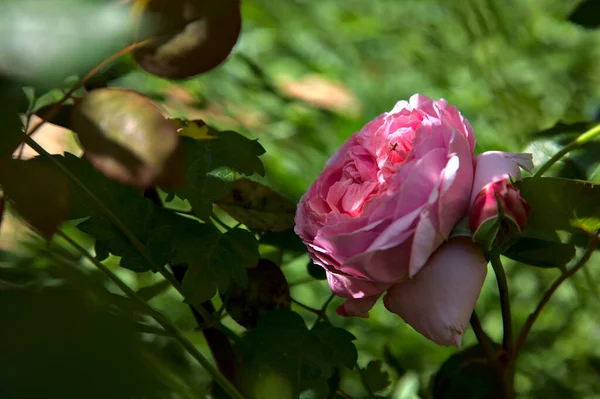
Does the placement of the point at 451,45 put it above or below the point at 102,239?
below

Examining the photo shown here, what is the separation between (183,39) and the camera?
1.19ft

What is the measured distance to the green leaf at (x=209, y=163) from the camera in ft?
1.60

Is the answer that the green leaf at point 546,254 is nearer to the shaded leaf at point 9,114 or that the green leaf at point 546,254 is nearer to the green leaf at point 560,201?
the green leaf at point 560,201

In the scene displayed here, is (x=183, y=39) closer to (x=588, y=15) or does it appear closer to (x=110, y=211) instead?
(x=110, y=211)

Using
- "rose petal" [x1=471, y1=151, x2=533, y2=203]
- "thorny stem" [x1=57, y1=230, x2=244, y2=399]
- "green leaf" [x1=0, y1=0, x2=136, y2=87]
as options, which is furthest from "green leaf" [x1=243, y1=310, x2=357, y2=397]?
"green leaf" [x1=0, y1=0, x2=136, y2=87]

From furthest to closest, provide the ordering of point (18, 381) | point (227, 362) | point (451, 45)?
point (451, 45)
point (227, 362)
point (18, 381)

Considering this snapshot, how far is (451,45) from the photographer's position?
157cm

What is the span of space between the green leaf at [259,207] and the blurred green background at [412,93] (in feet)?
0.54

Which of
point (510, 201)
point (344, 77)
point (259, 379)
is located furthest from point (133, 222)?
point (344, 77)

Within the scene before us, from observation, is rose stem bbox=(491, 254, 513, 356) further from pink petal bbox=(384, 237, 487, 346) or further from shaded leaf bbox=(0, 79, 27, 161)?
shaded leaf bbox=(0, 79, 27, 161)

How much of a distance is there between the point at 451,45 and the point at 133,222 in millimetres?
1182

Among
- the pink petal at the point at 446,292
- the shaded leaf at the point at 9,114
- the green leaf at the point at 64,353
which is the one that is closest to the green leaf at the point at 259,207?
the pink petal at the point at 446,292

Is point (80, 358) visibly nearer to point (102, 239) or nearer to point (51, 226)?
point (51, 226)

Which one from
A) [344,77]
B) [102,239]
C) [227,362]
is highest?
[102,239]
